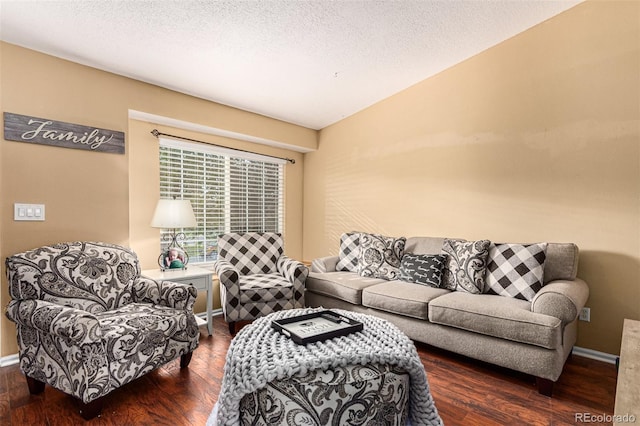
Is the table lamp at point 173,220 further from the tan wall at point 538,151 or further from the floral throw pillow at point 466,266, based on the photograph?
the floral throw pillow at point 466,266

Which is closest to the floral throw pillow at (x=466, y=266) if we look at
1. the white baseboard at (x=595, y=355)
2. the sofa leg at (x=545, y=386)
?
the sofa leg at (x=545, y=386)

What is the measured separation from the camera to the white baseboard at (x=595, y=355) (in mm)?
2500

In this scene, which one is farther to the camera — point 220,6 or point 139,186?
point 139,186

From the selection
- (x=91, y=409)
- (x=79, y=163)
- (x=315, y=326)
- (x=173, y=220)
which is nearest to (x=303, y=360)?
(x=315, y=326)

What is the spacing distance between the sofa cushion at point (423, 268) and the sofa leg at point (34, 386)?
277 cm

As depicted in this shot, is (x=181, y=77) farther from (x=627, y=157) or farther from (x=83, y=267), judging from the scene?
(x=627, y=157)

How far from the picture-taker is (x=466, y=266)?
9.08 feet

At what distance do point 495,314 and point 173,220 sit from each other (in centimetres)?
268

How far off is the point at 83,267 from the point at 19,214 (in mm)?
652

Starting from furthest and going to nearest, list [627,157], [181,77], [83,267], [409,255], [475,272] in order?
[409,255]
[181,77]
[475,272]
[627,157]
[83,267]

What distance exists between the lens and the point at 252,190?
4285 mm

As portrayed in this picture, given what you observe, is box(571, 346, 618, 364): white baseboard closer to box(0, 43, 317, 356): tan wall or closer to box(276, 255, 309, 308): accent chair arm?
box(276, 255, 309, 308): accent chair arm

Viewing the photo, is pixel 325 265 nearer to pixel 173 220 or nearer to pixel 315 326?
pixel 173 220

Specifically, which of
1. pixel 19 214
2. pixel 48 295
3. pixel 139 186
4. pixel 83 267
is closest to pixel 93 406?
pixel 48 295
